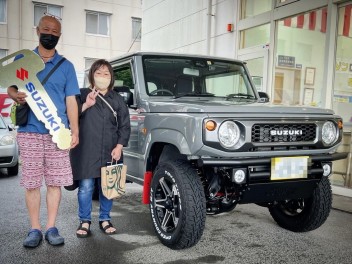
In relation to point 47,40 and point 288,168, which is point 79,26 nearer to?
point 47,40

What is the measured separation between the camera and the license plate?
2.96 meters

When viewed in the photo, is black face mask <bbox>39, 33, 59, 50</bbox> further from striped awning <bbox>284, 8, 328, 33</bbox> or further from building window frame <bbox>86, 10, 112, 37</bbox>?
building window frame <bbox>86, 10, 112, 37</bbox>

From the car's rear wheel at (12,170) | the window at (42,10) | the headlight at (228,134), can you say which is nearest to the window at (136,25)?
the window at (42,10)

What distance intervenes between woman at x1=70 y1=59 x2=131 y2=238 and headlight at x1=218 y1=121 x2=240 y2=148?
1.03 meters

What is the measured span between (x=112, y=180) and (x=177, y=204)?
70 centimetres

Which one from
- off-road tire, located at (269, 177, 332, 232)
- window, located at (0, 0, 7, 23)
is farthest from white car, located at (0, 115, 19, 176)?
window, located at (0, 0, 7, 23)

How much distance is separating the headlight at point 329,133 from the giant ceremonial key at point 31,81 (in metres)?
2.29

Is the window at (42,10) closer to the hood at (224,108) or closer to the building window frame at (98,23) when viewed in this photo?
the building window frame at (98,23)

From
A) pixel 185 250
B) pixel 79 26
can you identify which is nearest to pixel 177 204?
pixel 185 250

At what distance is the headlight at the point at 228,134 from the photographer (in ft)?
9.37

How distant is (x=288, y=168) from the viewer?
301 cm

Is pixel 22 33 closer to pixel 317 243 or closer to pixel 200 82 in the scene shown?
pixel 200 82

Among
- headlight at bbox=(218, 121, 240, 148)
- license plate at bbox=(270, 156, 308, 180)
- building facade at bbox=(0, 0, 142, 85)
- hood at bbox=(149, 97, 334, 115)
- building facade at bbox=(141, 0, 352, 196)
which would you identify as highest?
building facade at bbox=(0, 0, 142, 85)

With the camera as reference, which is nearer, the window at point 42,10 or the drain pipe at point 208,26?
the drain pipe at point 208,26
